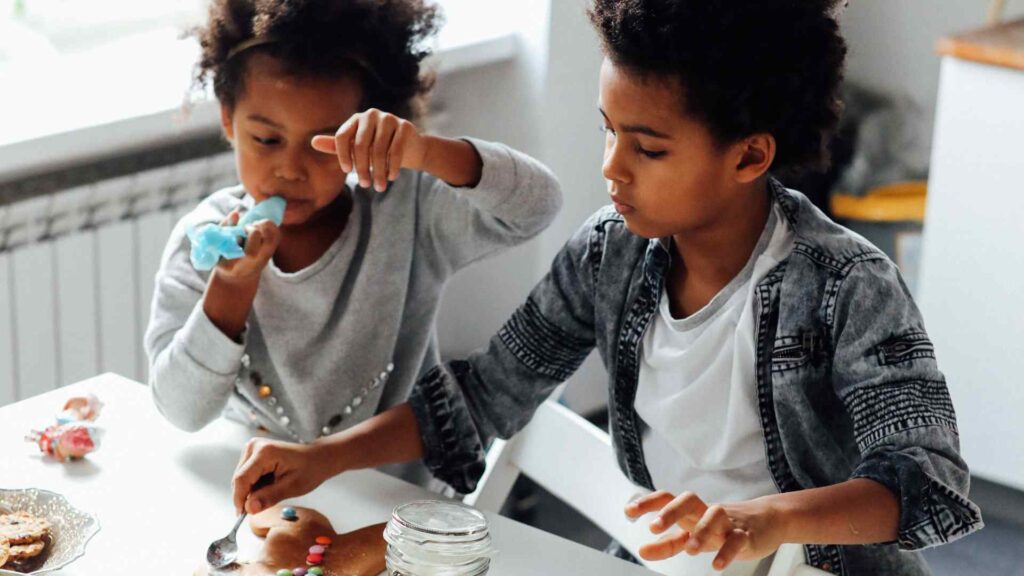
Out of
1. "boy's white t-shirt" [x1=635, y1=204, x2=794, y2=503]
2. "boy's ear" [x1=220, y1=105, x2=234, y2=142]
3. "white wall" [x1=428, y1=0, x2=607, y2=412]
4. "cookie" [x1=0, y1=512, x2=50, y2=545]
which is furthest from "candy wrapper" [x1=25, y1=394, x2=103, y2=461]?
"white wall" [x1=428, y1=0, x2=607, y2=412]

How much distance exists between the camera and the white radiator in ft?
6.44

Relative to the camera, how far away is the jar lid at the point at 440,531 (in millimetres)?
990

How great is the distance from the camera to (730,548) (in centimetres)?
96

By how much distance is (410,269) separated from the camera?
1487 millimetres

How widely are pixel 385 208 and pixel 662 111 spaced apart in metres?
0.42

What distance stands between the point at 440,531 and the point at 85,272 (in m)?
1.23

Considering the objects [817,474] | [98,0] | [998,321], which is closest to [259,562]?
[817,474]

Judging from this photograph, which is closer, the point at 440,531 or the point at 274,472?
the point at 440,531

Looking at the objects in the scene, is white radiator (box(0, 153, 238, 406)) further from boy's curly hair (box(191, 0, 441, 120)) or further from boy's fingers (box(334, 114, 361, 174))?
boy's fingers (box(334, 114, 361, 174))

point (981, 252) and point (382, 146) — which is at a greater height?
point (382, 146)

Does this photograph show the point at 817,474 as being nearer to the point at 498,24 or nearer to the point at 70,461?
the point at 70,461

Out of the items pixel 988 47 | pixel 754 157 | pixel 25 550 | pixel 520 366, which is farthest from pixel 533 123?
pixel 25 550

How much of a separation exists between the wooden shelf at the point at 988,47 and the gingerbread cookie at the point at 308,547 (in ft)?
5.37

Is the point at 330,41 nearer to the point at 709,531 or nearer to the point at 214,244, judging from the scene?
the point at 214,244
